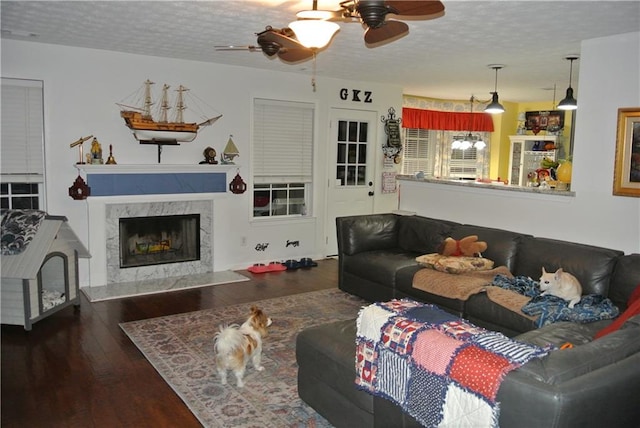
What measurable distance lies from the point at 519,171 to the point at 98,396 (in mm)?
8819

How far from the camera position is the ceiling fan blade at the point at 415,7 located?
2.54m

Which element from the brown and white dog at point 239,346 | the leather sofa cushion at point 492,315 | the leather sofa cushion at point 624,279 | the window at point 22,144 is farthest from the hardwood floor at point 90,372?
the leather sofa cushion at point 624,279

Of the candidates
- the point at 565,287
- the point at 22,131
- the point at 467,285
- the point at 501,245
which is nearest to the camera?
the point at 565,287

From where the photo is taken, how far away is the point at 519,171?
32.4ft

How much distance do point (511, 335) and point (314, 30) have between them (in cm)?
243

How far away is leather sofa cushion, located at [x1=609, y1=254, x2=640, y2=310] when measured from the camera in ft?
11.3

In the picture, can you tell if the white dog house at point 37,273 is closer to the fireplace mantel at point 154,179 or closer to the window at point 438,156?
the fireplace mantel at point 154,179

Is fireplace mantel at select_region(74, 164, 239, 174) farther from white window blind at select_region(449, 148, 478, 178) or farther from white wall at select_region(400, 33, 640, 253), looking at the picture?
white window blind at select_region(449, 148, 478, 178)

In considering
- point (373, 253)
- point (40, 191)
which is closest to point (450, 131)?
point (373, 253)

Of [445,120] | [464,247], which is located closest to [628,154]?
[464,247]

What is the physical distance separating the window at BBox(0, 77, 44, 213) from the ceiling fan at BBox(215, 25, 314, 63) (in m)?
2.77

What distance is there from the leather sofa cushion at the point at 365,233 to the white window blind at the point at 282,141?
1.62m

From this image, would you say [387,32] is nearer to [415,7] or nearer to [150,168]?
[415,7]

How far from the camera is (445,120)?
368 inches
